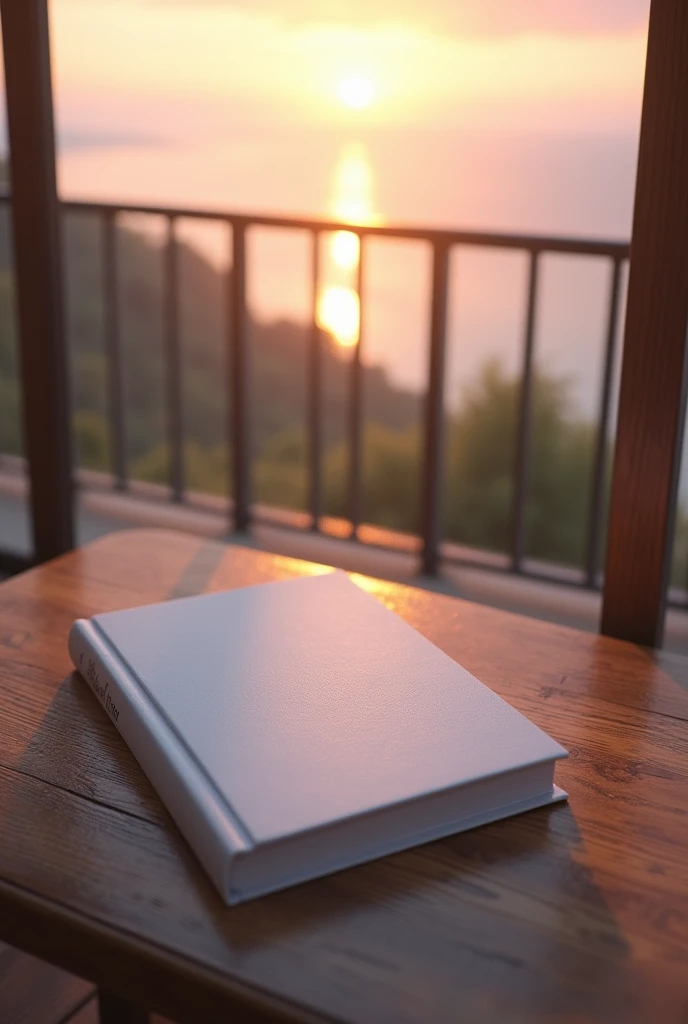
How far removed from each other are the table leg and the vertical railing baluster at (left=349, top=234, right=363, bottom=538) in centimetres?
172

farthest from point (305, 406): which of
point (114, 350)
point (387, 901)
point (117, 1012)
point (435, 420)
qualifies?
point (387, 901)

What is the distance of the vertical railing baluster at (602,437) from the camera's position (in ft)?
7.01

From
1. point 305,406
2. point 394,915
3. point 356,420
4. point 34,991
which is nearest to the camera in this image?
point 394,915

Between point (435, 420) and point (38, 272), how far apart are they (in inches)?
48.6

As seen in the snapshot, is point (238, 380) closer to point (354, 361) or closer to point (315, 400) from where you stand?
point (315, 400)

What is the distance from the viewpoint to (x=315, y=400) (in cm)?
261

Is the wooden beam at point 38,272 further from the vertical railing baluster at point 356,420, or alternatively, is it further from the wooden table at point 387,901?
the vertical railing baluster at point 356,420

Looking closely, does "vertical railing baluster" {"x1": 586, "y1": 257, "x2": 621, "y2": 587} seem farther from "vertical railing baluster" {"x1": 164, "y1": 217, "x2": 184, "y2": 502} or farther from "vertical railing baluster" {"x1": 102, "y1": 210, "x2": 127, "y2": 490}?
"vertical railing baluster" {"x1": 102, "y1": 210, "x2": 127, "y2": 490}

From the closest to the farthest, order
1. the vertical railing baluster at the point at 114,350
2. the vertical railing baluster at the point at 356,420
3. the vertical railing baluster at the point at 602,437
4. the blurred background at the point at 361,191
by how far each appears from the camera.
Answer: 1. the vertical railing baluster at the point at 602,437
2. the blurred background at the point at 361,191
3. the vertical railing baluster at the point at 356,420
4. the vertical railing baluster at the point at 114,350

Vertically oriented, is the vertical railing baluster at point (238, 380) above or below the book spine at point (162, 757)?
below

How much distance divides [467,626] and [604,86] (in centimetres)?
157

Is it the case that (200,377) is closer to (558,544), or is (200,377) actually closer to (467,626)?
(558,544)

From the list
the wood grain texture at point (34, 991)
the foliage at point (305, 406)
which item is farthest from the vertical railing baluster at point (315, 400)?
the foliage at point (305, 406)

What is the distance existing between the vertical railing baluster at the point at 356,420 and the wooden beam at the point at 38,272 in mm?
1128
